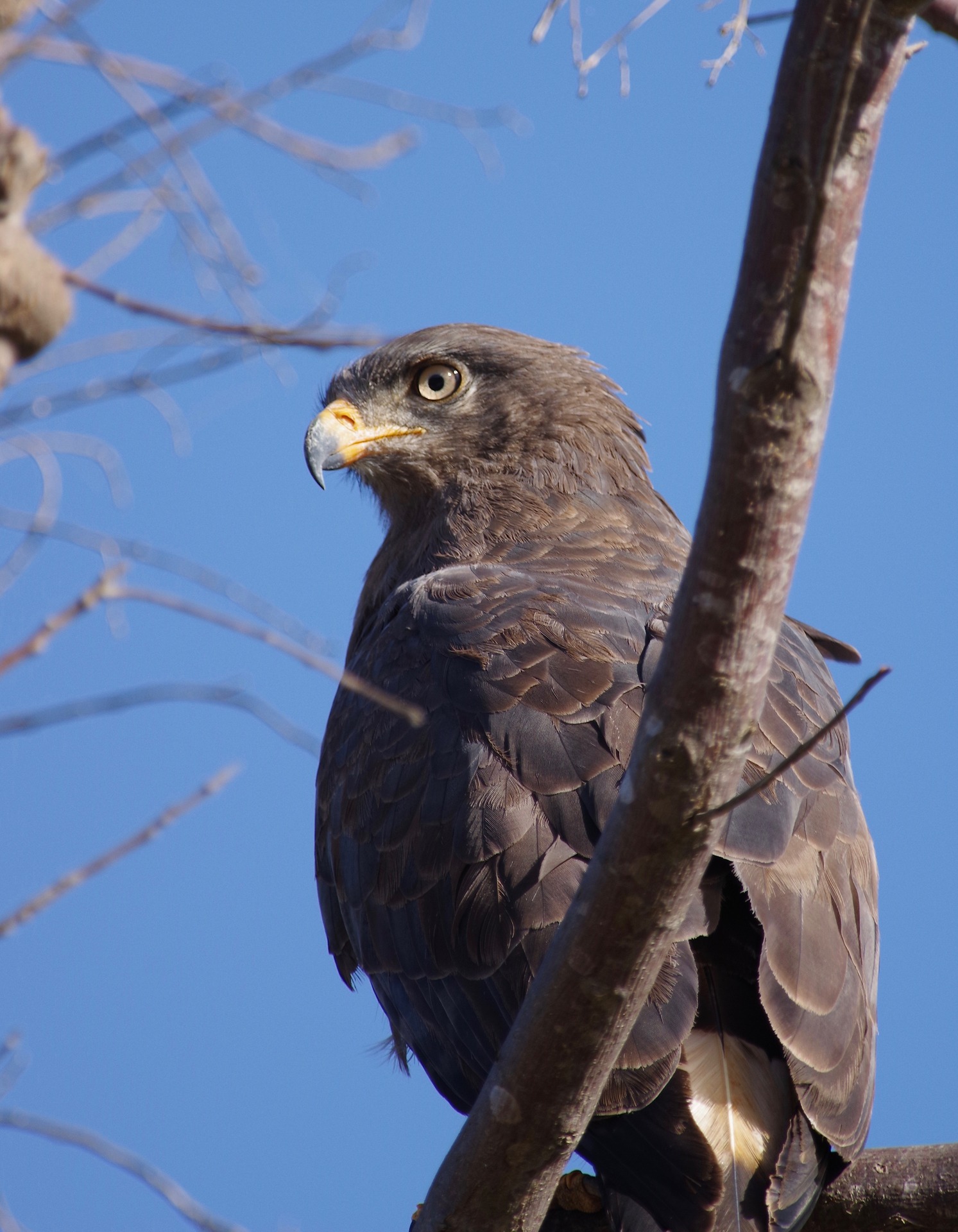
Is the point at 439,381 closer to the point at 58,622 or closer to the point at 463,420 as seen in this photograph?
the point at 463,420

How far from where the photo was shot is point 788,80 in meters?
1.86

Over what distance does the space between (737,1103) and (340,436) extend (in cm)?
346

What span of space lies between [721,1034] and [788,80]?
7.50 ft

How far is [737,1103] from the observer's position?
316 cm

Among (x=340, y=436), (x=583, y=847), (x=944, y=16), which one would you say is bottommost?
(x=583, y=847)

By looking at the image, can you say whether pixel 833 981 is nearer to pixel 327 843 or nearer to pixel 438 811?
pixel 438 811

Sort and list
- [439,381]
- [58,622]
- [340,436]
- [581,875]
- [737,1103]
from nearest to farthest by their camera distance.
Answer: [58,622]
[737,1103]
[581,875]
[340,436]
[439,381]

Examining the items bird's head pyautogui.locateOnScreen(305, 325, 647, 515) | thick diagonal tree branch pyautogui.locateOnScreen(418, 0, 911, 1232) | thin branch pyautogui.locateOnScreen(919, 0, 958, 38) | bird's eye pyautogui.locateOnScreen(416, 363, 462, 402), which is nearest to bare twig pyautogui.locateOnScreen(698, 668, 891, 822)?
thick diagonal tree branch pyautogui.locateOnScreen(418, 0, 911, 1232)

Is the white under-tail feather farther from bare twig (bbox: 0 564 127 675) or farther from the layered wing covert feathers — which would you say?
bare twig (bbox: 0 564 127 675)

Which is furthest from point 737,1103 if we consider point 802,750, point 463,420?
point 463,420

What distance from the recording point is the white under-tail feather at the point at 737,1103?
308 centimetres

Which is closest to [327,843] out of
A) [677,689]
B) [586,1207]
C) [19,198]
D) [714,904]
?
[586,1207]

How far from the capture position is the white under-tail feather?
10.1 ft

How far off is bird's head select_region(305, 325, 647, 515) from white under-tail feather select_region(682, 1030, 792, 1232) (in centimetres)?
289
